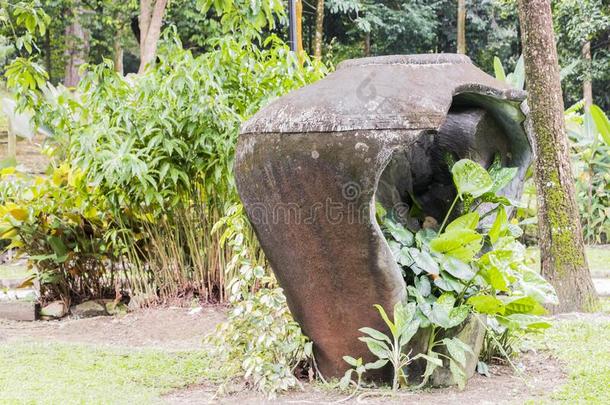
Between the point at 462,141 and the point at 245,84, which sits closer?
the point at 462,141

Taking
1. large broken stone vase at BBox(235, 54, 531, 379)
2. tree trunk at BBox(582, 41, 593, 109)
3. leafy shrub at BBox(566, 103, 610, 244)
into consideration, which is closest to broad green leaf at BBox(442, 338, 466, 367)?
large broken stone vase at BBox(235, 54, 531, 379)

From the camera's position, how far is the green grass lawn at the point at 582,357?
3.72 m

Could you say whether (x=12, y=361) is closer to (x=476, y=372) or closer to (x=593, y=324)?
(x=476, y=372)

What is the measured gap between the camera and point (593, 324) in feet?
18.2

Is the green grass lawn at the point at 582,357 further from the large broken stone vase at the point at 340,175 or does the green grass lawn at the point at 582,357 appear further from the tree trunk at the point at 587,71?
the tree trunk at the point at 587,71

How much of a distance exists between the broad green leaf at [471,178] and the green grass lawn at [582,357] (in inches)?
44.0

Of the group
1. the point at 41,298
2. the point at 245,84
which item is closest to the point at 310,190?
the point at 245,84

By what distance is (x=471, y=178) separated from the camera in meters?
4.05

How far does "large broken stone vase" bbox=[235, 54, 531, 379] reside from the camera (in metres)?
3.61

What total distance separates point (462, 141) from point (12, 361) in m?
3.17

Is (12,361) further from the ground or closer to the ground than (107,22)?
closer to the ground

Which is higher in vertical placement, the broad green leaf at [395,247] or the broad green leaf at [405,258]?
the broad green leaf at [395,247]

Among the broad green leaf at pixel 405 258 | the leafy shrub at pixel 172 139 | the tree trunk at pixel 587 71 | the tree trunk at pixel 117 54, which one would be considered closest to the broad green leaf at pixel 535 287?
the broad green leaf at pixel 405 258

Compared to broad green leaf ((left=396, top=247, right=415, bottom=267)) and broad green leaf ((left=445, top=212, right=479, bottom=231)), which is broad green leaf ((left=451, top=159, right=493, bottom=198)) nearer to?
broad green leaf ((left=445, top=212, right=479, bottom=231))
